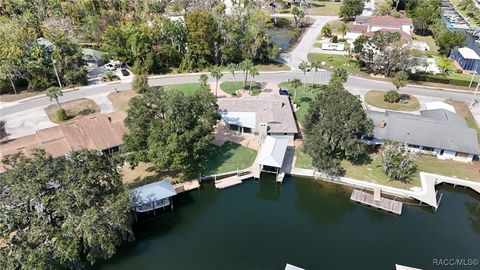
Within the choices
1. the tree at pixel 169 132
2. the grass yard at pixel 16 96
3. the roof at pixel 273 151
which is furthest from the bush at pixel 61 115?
the roof at pixel 273 151

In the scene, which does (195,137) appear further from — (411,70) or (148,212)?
(411,70)

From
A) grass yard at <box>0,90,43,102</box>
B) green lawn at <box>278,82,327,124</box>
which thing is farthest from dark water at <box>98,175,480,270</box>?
grass yard at <box>0,90,43,102</box>

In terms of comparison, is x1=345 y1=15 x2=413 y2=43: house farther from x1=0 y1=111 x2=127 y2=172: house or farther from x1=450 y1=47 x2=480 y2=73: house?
x1=0 y1=111 x2=127 y2=172: house

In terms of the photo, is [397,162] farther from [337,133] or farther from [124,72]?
[124,72]

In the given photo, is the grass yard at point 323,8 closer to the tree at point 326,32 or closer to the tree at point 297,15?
the tree at point 297,15

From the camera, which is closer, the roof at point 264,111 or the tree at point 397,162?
the tree at point 397,162

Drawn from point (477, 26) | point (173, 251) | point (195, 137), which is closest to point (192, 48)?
point (195, 137)

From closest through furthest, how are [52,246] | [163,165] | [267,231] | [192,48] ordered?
[52,246]
[267,231]
[163,165]
[192,48]
